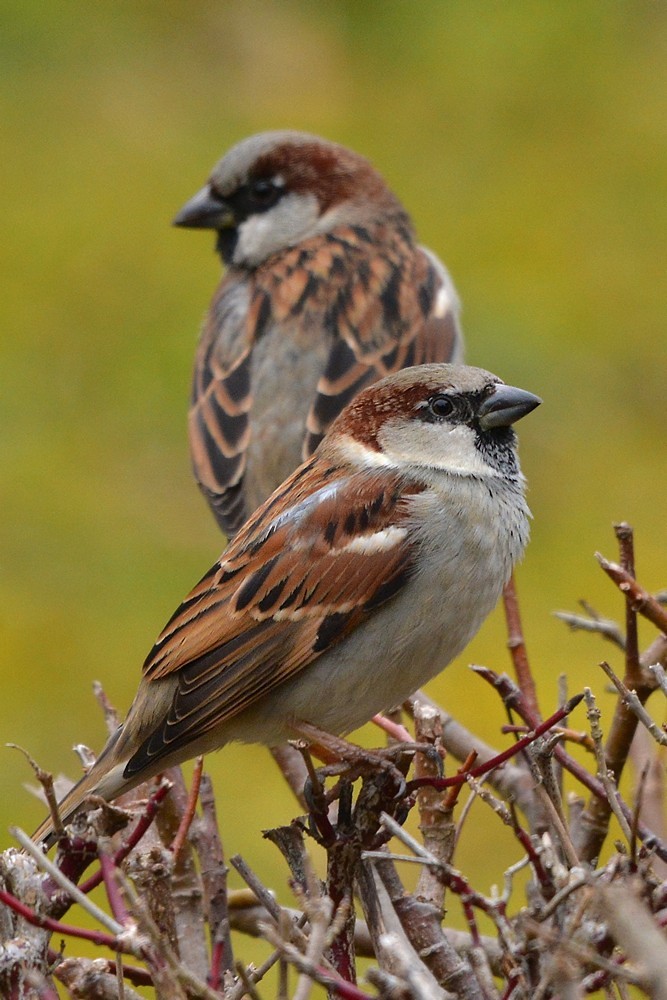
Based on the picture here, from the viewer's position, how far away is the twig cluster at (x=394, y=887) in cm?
145

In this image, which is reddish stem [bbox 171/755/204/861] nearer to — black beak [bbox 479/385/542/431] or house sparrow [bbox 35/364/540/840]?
house sparrow [bbox 35/364/540/840]

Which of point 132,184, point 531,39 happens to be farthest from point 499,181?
point 132,184

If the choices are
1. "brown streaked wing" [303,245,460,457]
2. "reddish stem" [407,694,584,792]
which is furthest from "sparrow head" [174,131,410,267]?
"reddish stem" [407,694,584,792]

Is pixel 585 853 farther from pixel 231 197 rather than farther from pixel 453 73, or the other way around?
pixel 453 73

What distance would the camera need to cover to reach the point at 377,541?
8.08ft

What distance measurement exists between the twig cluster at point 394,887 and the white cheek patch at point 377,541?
202 millimetres

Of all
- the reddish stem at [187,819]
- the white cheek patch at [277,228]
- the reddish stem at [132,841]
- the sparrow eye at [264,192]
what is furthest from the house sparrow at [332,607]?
the sparrow eye at [264,192]

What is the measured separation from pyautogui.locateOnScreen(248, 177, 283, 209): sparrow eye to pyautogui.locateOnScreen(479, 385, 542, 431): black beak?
1831 mm

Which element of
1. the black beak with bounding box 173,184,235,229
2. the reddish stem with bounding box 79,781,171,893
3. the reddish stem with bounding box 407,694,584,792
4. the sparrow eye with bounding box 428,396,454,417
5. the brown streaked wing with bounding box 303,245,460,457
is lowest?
the reddish stem with bounding box 79,781,171,893

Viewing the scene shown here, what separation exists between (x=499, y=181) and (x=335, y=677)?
16.0 feet

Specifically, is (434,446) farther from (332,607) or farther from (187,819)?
(187,819)

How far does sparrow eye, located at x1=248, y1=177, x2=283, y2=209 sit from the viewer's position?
14.1ft

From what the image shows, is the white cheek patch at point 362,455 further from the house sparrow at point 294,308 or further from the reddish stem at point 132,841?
the reddish stem at point 132,841

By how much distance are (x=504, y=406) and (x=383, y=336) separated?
46.7 inches
